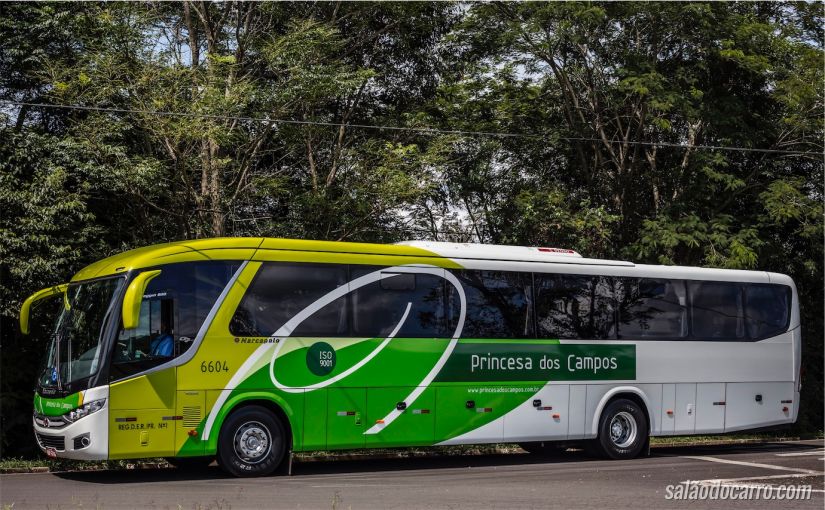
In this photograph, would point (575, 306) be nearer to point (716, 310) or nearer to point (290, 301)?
point (716, 310)

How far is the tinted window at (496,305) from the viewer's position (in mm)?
16609

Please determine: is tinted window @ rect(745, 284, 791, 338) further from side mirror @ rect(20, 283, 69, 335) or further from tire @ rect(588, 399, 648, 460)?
side mirror @ rect(20, 283, 69, 335)

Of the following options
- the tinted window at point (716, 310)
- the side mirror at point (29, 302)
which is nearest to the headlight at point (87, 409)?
the side mirror at point (29, 302)

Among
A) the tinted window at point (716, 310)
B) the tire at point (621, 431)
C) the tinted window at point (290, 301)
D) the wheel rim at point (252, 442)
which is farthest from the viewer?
the tinted window at point (716, 310)

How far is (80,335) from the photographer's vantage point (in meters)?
14.2

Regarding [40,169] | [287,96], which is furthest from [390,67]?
[40,169]

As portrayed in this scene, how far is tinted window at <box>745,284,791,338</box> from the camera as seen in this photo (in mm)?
19672

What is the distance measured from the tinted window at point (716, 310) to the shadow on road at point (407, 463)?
230 centimetres

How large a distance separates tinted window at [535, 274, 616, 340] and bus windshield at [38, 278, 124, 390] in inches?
274

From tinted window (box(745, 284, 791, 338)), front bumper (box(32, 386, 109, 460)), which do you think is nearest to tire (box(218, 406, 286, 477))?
front bumper (box(32, 386, 109, 460))

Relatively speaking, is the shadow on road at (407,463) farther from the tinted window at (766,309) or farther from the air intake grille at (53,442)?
the tinted window at (766,309)

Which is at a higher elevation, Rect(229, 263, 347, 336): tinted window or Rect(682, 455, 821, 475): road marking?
Rect(229, 263, 347, 336): tinted window

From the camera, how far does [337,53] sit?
→ 25.3m

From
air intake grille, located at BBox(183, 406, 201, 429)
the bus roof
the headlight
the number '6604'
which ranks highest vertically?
the bus roof
